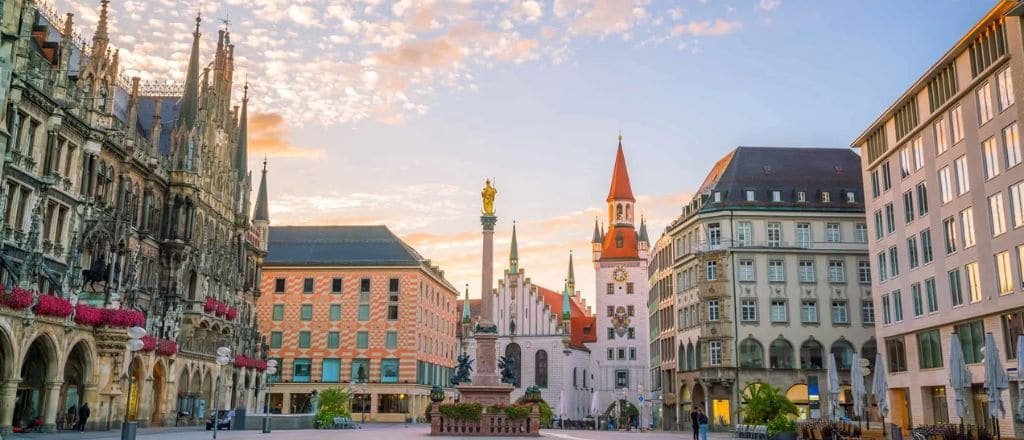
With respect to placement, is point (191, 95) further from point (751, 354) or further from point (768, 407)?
point (751, 354)

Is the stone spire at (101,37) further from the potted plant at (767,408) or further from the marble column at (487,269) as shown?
the potted plant at (767,408)

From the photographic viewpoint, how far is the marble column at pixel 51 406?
116 feet

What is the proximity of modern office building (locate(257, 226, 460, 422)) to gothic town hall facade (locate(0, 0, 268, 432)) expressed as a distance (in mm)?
19905

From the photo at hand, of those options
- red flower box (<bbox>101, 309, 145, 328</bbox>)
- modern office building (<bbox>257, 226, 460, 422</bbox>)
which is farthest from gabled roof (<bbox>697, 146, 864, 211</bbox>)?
red flower box (<bbox>101, 309, 145, 328</bbox>)

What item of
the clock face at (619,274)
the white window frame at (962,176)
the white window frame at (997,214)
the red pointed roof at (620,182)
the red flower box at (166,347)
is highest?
the red pointed roof at (620,182)

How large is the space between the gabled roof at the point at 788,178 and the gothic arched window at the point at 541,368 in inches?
1776

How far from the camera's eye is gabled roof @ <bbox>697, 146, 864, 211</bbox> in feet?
215

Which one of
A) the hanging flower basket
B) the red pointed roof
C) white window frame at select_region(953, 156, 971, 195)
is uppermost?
the red pointed roof

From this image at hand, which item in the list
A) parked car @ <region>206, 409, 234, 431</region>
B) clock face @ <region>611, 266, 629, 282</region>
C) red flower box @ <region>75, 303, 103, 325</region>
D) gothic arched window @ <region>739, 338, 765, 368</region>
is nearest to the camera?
red flower box @ <region>75, 303, 103, 325</region>

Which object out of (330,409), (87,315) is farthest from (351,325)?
(87,315)

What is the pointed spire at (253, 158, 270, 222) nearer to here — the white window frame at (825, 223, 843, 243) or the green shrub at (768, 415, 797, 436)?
the white window frame at (825, 223, 843, 243)

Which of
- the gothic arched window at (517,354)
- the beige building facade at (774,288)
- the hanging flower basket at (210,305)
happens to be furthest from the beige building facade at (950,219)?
the gothic arched window at (517,354)

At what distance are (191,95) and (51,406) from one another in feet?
80.5

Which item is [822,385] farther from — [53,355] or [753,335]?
[53,355]
